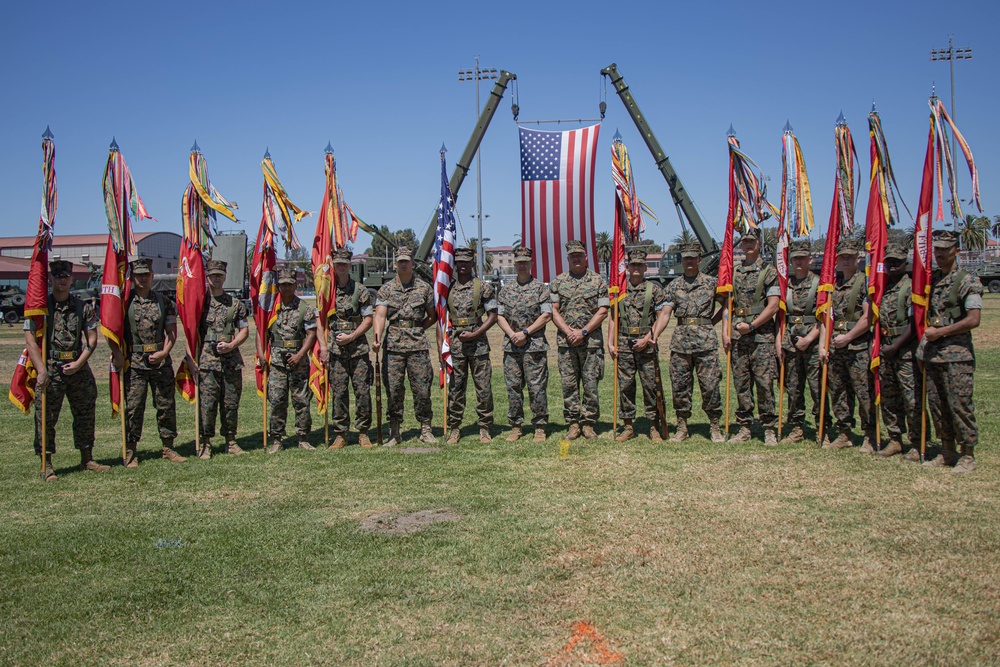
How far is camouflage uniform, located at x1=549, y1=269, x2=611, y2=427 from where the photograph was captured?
858 centimetres

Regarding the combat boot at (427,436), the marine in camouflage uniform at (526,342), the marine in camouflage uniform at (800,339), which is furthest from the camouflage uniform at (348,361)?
the marine in camouflage uniform at (800,339)

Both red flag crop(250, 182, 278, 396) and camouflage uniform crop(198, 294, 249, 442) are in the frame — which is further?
red flag crop(250, 182, 278, 396)

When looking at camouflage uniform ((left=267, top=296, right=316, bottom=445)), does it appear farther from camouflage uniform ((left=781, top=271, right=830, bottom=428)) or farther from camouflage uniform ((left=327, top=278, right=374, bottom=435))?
camouflage uniform ((left=781, top=271, right=830, bottom=428))

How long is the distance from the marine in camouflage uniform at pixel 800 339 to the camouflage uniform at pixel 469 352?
3.22 m

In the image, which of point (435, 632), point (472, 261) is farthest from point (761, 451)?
point (435, 632)

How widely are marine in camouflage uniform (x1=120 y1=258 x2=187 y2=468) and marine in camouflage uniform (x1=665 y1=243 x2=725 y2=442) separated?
5.33 metres

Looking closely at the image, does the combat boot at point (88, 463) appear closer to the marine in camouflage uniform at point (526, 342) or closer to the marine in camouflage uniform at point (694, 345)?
the marine in camouflage uniform at point (526, 342)

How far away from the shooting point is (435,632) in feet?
12.9

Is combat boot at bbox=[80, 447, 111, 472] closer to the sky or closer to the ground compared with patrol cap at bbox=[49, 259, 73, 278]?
closer to the ground

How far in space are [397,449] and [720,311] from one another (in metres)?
3.85

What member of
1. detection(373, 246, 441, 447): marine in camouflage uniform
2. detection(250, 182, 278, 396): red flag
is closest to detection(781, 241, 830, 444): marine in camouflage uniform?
detection(373, 246, 441, 447): marine in camouflage uniform

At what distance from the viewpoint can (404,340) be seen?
28.5 feet

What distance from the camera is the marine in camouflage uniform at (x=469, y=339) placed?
28.7 feet

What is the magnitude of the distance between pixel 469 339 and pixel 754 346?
122 inches
